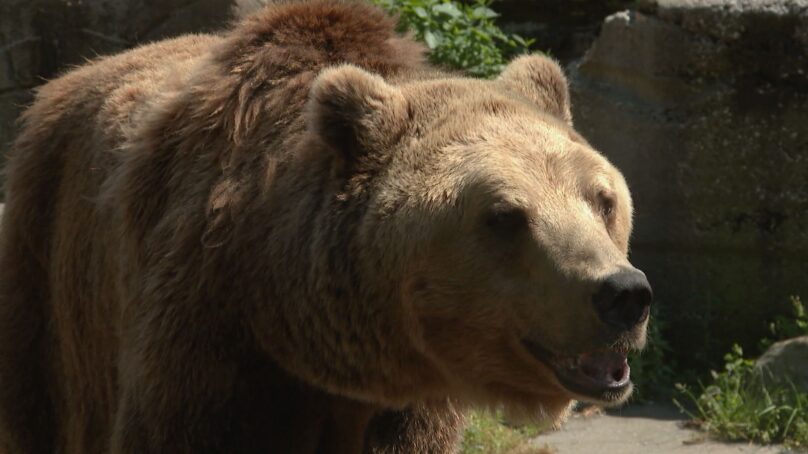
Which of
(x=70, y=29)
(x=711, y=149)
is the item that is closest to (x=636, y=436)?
(x=711, y=149)

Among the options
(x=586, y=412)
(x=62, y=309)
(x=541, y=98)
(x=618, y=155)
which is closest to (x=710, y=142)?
(x=618, y=155)

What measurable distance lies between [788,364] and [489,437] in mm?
1735

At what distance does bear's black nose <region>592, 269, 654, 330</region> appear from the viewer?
3.50 m

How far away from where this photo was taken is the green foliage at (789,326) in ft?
26.1

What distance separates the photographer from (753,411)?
281 inches

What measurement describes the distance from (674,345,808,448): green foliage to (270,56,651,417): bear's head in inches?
130

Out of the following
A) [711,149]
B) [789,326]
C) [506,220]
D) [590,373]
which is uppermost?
[506,220]

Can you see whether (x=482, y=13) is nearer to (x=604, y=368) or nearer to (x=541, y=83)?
(x=541, y=83)

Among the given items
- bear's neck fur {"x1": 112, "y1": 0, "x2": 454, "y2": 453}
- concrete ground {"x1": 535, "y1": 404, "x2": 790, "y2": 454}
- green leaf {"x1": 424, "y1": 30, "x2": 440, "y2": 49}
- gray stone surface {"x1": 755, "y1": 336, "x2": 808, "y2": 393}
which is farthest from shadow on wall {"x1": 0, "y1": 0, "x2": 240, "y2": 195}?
bear's neck fur {"x1": 112, "y1": 0, "x2": 454, "y2": 453}

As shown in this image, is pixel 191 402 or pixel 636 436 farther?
pixel 636 436

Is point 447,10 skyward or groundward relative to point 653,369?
skyward

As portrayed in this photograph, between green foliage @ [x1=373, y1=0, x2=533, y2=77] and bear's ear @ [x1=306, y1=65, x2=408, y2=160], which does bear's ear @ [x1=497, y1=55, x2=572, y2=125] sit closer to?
bear's ear @ [x1=306, y1=65, x2=408, y2=160]

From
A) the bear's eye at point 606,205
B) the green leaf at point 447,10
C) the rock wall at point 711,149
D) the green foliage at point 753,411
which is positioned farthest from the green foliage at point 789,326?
the bear's eye at point 606,205

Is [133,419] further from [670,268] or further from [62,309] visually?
[670,268]
